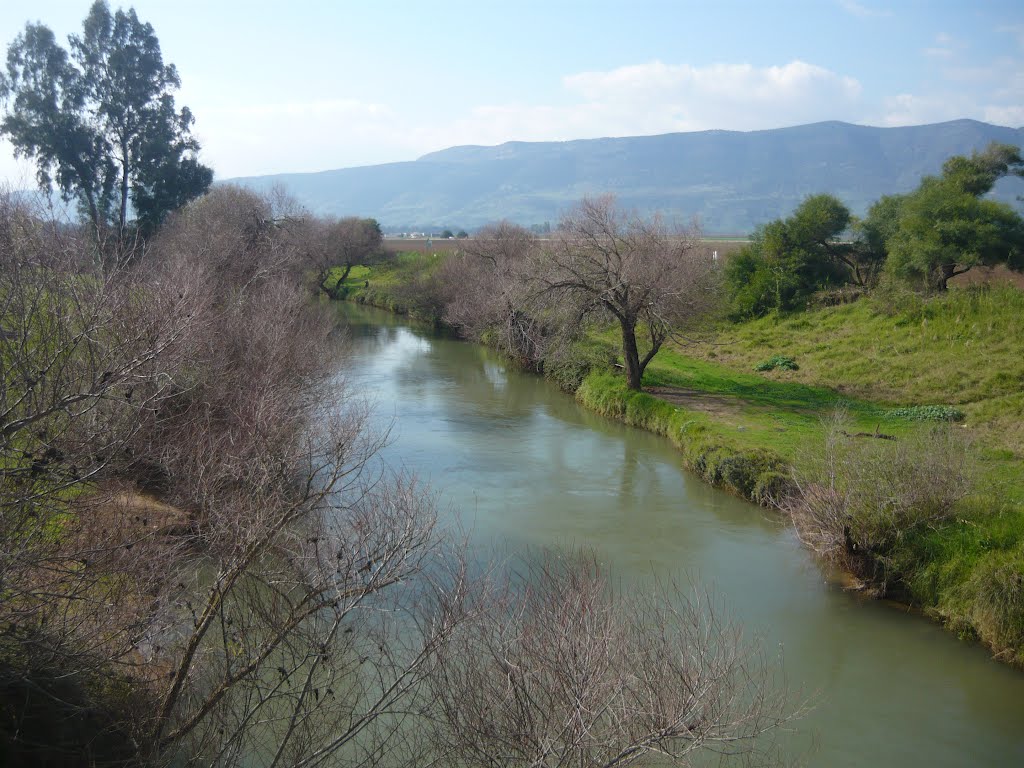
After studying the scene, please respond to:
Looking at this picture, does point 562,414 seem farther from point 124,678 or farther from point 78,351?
point 124,678

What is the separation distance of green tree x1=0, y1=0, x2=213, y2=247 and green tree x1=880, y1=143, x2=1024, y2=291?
30.8m

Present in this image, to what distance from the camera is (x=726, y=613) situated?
1284cm

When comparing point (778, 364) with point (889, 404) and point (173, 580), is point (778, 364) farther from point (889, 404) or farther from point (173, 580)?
point (173, 580)

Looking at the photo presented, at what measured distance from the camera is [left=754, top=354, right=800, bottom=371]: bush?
29094 mm

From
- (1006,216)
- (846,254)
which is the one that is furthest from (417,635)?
(846,254)

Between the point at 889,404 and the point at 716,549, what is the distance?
10348 mm

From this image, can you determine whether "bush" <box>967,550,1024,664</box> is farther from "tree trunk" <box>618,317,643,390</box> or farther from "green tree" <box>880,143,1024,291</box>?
"green tree" <box>880,143,1024,291</box>

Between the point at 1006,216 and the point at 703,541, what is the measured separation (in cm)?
2193

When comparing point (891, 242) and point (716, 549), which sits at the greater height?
point (891, 242)

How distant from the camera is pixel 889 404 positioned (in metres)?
23.5

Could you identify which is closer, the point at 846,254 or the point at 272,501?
the point at 272,501

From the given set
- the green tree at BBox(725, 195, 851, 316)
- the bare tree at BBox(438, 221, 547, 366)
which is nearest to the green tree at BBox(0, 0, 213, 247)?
the bare tree at BBox(438, 221, 547, 366)

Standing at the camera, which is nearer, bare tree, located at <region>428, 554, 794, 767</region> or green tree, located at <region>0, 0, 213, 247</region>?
bare tree, located at <region>428, 554, 794, 767</region>

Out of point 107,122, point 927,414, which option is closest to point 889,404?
point 927,414
